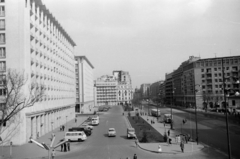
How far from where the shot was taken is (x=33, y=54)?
116 feet

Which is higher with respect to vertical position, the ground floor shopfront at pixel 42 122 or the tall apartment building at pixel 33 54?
the tall apartment building at pixel 33 54

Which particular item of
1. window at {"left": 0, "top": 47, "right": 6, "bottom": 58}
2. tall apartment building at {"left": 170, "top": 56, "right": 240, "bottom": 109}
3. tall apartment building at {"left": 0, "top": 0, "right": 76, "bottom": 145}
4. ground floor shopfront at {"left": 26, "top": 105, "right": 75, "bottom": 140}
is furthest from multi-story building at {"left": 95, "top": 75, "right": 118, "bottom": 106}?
window at {"left": 0, "top": 47, "right": 6, "bottom": 58}

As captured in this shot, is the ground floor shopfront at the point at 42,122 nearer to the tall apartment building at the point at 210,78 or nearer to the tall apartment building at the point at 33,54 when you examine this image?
the tall apartment building at the point at 33,54

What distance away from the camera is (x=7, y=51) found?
30859mm

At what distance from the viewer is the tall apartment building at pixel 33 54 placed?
101ft

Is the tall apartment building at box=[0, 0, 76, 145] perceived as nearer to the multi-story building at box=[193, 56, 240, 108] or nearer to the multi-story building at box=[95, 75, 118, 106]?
the multi-story building at box=[193, 56, 240, 108]

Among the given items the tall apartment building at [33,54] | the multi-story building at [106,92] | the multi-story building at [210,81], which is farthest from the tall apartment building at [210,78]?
the multi-story building at [106,92]

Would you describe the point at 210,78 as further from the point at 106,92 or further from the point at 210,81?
the point at 106,92

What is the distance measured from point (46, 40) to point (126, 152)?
29781 mm

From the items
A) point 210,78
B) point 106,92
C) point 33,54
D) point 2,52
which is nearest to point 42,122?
point 33,54

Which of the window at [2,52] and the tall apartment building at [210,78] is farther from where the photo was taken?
the tall apartment building at [210,78]

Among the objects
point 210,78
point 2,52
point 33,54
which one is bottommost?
point 210,78

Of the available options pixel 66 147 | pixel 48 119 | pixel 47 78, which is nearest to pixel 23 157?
pixel 66 147

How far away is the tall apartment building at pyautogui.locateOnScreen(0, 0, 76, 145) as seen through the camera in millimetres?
30812
